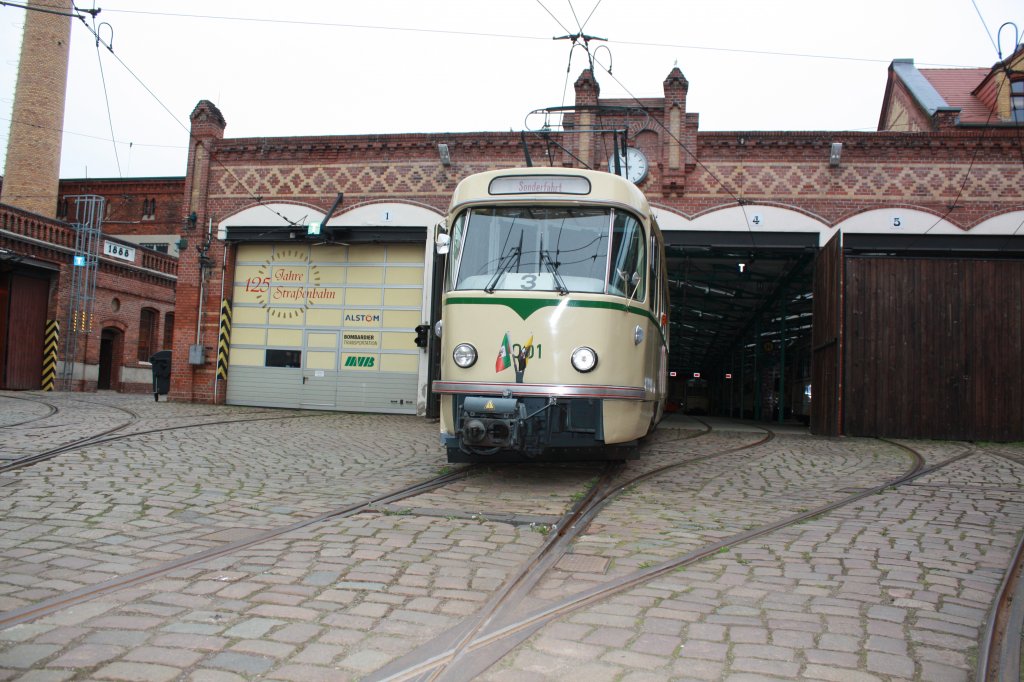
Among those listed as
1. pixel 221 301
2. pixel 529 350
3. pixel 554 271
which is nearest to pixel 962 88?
pixel 221 301

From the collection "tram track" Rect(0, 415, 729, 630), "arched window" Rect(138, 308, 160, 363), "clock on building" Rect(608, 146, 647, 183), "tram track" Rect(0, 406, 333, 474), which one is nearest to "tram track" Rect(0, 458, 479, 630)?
"tram track" Rect(0, 415, 729, 630)

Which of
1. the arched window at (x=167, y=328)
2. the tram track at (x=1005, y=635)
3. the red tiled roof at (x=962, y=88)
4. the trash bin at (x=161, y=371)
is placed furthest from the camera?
the arched window at (x=167, y=328)

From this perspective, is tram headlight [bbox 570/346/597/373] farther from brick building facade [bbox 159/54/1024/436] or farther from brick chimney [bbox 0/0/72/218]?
brick chimney [bbox 0/0/72/218]

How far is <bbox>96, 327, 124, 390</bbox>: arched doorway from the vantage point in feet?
97.8

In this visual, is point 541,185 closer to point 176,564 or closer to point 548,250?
point 548,250

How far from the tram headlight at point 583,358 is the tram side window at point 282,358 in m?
13.8

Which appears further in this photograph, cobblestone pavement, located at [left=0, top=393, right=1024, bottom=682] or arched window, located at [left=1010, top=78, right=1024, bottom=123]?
arched window, located at [left=1010, top=78, right=1024, bottom=123]

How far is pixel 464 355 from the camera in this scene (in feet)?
24.0

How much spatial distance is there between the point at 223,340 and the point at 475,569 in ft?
54.8

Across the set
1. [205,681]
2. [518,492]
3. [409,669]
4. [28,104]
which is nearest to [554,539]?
[518,492]

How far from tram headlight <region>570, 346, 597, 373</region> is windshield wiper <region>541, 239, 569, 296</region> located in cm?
55

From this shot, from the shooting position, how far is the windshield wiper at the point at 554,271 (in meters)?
7.26

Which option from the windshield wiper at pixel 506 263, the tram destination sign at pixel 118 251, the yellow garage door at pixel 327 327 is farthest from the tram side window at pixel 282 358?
the windshield wiper at pixel 506 263

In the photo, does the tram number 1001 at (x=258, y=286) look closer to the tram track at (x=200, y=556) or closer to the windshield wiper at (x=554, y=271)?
the tram track at (x=200, y=556)
